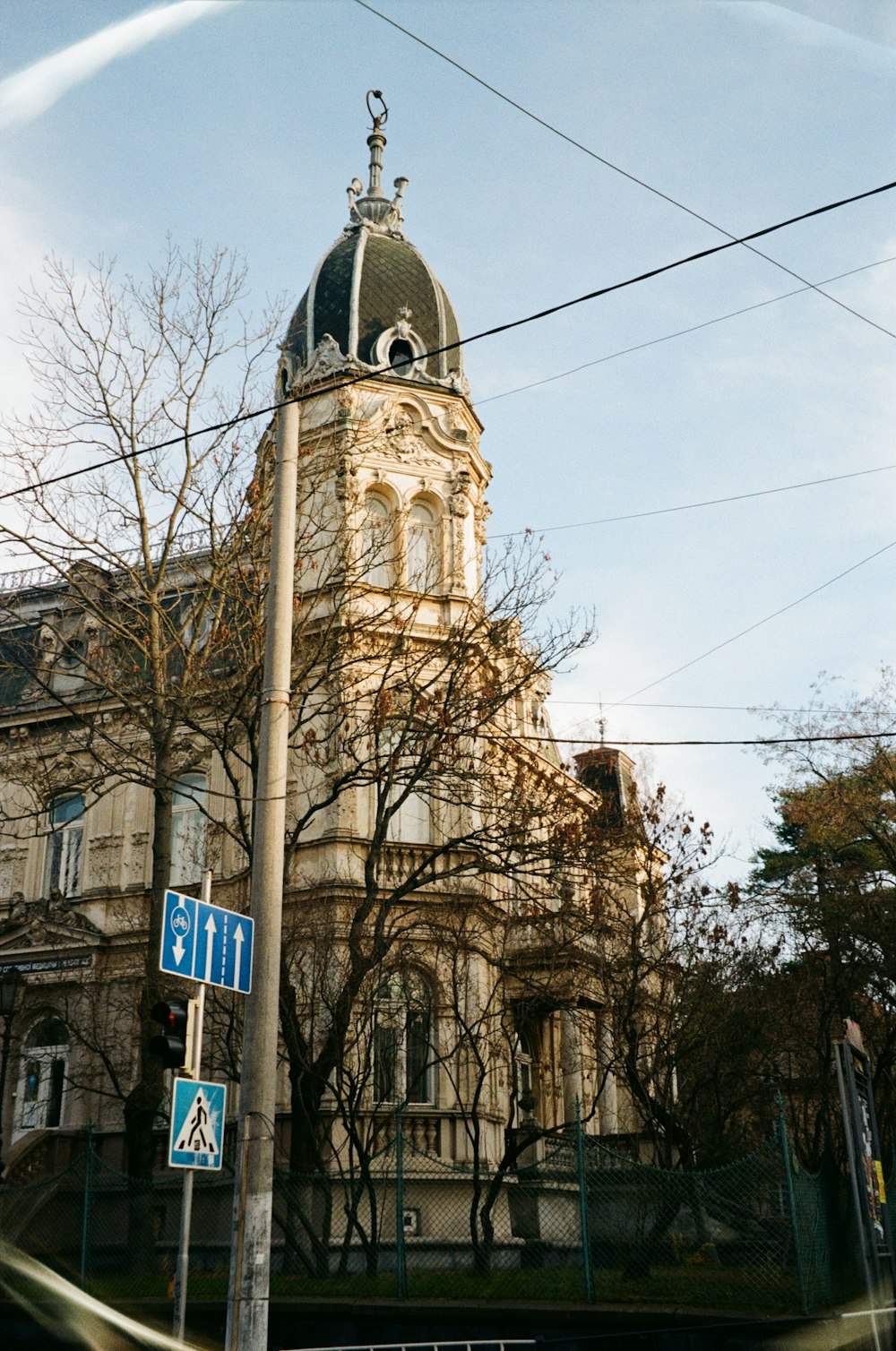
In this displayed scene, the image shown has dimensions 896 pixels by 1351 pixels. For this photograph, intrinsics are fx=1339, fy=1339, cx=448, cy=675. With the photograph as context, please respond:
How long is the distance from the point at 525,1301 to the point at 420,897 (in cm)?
1106

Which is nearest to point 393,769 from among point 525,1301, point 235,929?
point 525,1301

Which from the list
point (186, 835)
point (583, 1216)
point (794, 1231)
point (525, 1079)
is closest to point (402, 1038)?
point (525, 1079)

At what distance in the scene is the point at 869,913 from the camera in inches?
1071

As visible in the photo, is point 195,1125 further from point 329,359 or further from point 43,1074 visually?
point 329,359

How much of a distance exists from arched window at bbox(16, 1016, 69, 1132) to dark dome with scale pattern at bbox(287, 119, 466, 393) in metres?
14.7

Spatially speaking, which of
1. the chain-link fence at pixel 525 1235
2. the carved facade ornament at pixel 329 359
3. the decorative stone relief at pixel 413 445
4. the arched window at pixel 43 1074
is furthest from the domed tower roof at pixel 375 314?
the chain-link fence at pixel 525 1235

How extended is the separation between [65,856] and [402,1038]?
1014 cm

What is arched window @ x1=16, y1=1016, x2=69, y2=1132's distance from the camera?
1046 inches

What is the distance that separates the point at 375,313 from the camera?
29859 millimetres

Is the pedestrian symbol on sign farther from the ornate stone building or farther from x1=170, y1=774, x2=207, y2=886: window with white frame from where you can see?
x1=170, y1=774, x2=207, y2=886: window with white frame

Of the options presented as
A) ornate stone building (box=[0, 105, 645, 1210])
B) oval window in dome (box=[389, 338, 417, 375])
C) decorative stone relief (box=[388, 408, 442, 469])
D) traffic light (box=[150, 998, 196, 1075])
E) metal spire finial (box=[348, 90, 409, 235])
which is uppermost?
metal spire finial (box=[348, 90, 409, 235])

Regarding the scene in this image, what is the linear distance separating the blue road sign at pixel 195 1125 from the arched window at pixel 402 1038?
31.2 feet

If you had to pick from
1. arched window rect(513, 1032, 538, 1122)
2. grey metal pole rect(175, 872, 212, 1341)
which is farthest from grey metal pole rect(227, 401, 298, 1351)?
arched window rect(513, 1032, 538, 1122)

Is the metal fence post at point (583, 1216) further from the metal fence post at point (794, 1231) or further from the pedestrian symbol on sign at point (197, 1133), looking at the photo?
the pedestrian symbol on sign at point (197, 1133)
